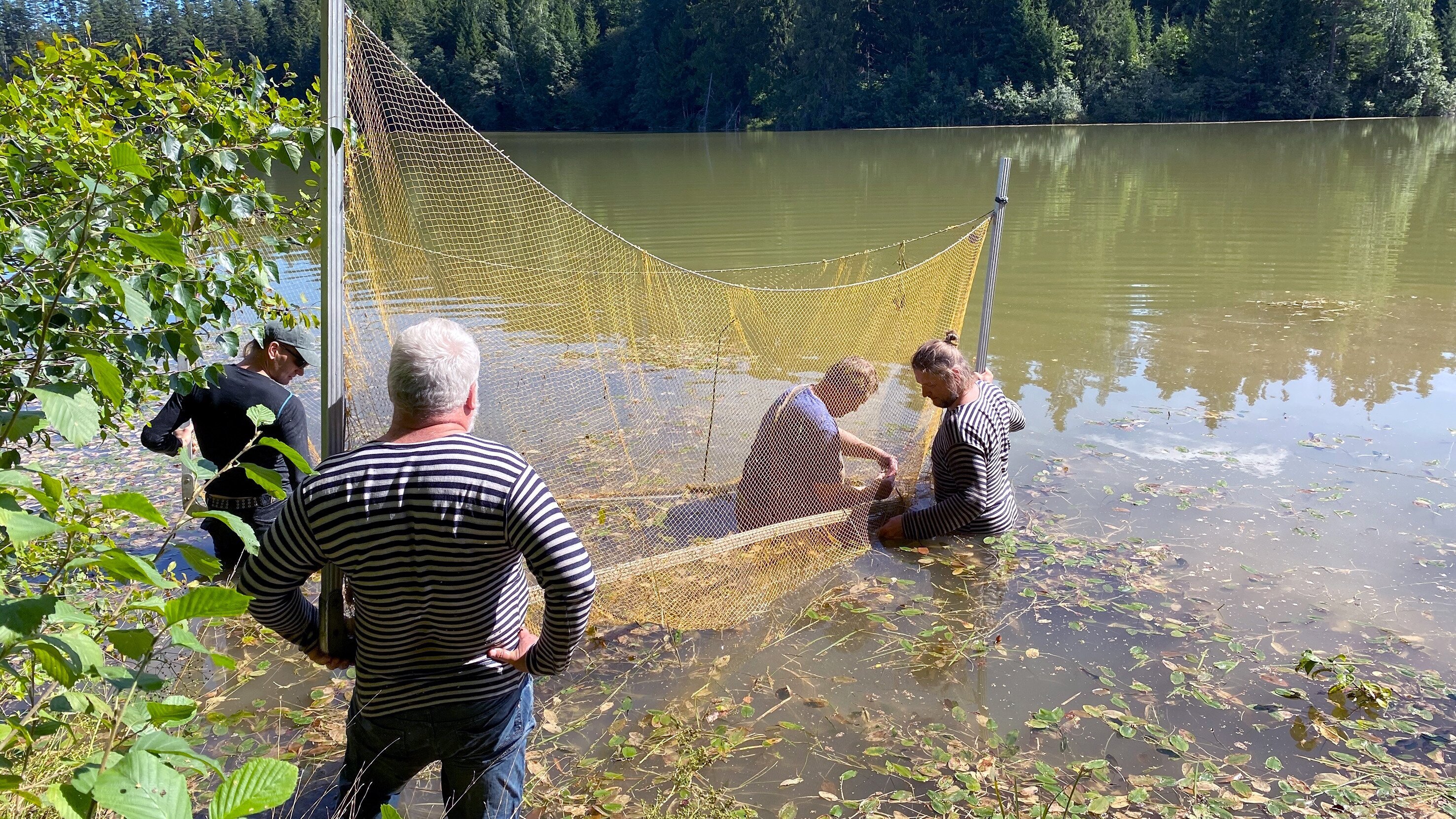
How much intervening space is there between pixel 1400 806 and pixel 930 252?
12740 mm

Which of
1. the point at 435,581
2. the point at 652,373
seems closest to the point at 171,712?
the point at 435,581

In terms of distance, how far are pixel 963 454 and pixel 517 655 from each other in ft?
10.3

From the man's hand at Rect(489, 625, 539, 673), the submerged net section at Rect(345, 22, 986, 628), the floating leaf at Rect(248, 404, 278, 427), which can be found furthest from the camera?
the submerged net section at Rect(345, 22, 986, 628)

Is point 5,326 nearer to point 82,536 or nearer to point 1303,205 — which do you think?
point 82,536

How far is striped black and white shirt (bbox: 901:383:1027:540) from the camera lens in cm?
494

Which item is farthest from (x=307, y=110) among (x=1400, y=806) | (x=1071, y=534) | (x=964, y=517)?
(x=1071, y=534)

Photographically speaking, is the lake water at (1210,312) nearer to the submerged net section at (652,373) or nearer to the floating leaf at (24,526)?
the submerged net section at (652,373)

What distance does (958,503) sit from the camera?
5.20m

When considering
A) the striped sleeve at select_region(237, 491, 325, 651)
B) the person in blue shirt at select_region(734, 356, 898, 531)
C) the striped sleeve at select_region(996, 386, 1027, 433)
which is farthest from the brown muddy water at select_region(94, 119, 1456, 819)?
the striped sleeve at select_region(237, 491, 325, 651)

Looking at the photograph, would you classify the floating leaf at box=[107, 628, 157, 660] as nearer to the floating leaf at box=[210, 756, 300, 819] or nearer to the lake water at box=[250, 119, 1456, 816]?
the floating leaf at box=[210, 756, 300, 819]

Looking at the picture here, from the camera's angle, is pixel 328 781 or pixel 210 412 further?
pixel 210 412

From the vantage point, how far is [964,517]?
17.1 feet

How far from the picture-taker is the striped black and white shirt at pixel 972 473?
4941 mm

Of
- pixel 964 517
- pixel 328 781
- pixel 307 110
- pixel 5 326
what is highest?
pixel 307 110
